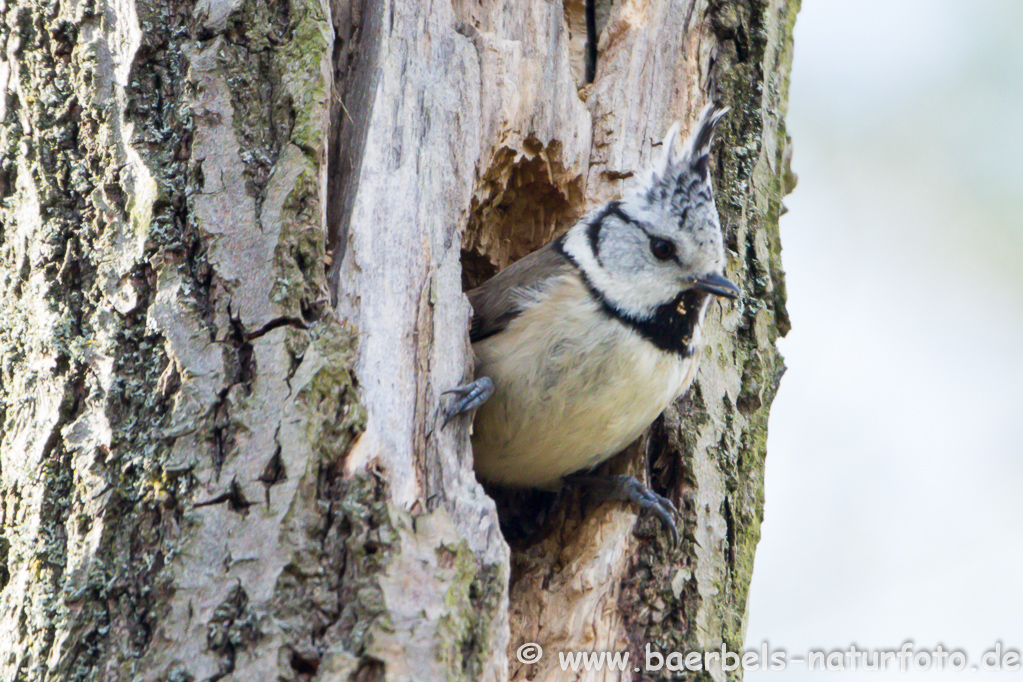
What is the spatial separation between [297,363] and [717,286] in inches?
45.4

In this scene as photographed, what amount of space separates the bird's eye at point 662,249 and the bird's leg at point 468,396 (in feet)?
2.05

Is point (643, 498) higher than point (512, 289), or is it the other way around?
point (512, 289)

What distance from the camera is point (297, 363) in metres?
1.78

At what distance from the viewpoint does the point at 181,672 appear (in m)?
1.57

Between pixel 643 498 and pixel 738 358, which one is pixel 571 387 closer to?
pixel 643 498

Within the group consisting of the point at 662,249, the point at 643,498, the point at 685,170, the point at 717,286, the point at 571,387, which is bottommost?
the point at 643,498

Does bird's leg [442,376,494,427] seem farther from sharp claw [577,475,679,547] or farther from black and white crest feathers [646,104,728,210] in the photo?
black and white crest feathers [646,104,728,210]

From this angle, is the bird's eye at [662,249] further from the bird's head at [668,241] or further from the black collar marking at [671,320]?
the black collar marking at [671,320]

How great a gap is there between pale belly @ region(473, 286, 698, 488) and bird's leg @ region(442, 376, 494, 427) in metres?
0.21

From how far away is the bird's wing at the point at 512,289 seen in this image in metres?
2.56

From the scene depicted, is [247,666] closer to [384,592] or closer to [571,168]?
[384,592]

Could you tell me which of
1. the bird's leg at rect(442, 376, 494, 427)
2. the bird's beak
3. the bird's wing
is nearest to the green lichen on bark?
the bird's beak

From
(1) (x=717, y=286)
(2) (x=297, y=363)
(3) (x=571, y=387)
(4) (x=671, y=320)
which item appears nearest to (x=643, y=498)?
(3) (x=571, y=387)

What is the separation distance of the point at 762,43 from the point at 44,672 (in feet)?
8.21
